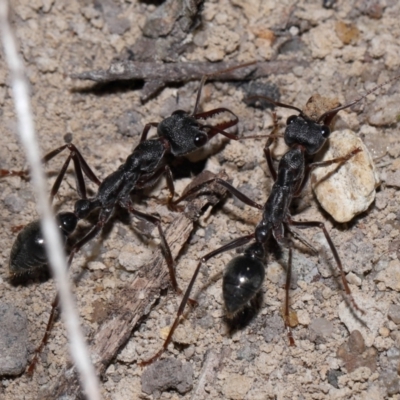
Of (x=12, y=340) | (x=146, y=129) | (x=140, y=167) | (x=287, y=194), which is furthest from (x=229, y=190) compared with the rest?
(x=12, y=340)

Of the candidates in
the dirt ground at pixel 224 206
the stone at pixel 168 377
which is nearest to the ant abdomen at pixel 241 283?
the dirt ground at pixel 224 206

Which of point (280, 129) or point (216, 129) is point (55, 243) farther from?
point (280, 129)

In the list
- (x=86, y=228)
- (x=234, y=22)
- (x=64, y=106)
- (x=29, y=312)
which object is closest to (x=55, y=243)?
(x=29, y=312)

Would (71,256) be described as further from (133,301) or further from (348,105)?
(348,105)

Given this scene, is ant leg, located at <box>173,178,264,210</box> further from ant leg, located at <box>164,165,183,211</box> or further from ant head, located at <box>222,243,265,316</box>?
ant head, located at <box>222,243,265,316</box>

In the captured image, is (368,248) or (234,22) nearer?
(368,248)

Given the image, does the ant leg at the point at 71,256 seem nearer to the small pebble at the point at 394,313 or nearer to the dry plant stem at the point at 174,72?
the dry plant stem at the point at 174,72
